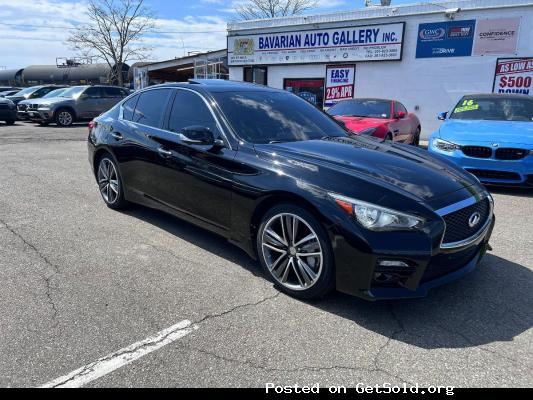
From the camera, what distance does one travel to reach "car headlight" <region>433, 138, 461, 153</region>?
254 inches

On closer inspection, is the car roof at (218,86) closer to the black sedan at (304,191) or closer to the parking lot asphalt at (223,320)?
the black sedan at (304,191)

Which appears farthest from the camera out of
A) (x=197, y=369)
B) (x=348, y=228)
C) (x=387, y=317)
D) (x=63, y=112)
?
(x=63, y=112)

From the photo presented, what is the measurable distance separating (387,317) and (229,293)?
1187 millimetres

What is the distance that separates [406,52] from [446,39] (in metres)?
1.40

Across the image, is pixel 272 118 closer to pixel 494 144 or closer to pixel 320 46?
pixel 494 144

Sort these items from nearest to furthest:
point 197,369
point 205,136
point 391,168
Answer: point 197,369 → point 391,168 → point 205,136

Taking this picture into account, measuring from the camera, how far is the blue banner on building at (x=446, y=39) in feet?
45.3

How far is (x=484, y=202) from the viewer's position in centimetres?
327

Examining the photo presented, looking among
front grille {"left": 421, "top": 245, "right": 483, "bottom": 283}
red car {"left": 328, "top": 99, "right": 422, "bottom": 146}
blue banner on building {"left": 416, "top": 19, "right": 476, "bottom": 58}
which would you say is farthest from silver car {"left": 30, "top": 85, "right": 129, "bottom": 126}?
front grille {"left": 421, "top": 245, "right": 483, "bottom": 283}

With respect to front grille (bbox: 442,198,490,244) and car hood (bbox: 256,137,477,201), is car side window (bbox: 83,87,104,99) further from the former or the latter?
front grille (bbox: 442,198,490,244)

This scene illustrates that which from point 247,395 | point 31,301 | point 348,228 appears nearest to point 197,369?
point 247,395

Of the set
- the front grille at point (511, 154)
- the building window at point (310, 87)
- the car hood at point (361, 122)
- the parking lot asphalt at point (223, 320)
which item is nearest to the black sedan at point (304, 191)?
the parking lot asphalt at point (223, 320)

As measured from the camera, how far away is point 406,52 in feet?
49.4

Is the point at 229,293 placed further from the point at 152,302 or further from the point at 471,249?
the point at 471,249
